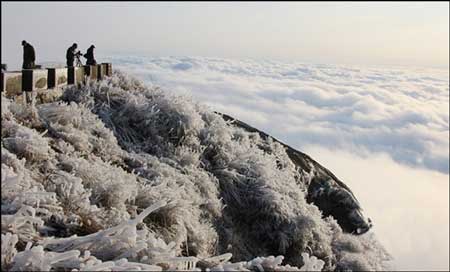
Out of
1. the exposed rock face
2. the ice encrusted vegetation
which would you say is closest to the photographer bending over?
the ice encrusted vegetation

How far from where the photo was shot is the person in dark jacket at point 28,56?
13453 mm

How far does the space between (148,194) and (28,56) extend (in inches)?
253

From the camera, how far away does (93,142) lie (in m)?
11.0

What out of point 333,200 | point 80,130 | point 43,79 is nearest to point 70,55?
point 43,79

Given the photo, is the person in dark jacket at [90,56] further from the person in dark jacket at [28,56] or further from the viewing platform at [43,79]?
the person in dark jacket at [28,56]

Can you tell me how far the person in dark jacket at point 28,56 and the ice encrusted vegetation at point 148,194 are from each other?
3.89ft

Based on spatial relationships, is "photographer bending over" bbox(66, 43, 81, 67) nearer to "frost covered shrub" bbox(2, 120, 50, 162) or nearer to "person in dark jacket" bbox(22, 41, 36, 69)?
"person in dark jacket" bbox(22, 41, 36, 69)

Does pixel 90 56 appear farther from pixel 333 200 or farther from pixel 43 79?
pixel 333 200

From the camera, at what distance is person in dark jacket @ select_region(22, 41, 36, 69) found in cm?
1345

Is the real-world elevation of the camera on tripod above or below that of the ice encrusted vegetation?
above

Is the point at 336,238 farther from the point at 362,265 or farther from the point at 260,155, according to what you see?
the point at 260,155

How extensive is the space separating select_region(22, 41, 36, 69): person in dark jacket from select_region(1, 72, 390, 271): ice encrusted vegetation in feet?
3.89

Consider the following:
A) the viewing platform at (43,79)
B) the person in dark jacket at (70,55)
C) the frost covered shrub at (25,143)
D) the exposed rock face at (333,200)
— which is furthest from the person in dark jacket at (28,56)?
the exposed rock face at (333,200)

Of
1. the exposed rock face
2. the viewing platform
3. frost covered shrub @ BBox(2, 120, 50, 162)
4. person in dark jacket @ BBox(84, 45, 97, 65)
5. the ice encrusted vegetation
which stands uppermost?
person in dark jacket @ BBox(84, 45, 97, 65)
